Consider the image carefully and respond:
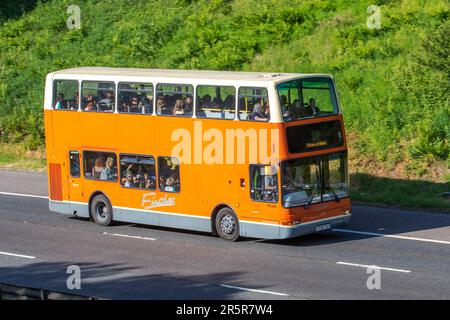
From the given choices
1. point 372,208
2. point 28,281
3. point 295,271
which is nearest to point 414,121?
point 372,208

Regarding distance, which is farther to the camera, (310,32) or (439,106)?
(310,32)

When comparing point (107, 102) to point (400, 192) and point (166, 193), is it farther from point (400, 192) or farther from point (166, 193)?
point (400, 192)

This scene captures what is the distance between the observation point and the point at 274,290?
18.5 m

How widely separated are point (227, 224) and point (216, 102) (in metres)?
2.86

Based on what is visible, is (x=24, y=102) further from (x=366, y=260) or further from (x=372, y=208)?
(x=366, y=260)

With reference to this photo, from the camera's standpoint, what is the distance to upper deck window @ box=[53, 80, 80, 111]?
2620cm

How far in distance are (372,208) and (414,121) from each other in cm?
491

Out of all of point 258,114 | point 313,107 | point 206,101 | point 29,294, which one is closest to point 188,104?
point 206,101

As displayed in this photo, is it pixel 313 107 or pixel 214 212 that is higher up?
pixel 313 107

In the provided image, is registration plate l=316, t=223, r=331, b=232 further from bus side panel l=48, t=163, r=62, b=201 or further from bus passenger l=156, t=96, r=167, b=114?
bus side panel l=48, t=163, r=62, b=201

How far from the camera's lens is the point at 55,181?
27156 millimetres

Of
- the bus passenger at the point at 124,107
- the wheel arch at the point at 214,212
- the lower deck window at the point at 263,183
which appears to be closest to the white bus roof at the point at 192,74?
the bus passenger at the point at 124,107

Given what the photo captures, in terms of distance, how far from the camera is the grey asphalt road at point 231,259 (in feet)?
61.1

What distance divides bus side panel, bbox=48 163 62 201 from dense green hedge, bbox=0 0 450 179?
30.2ft
